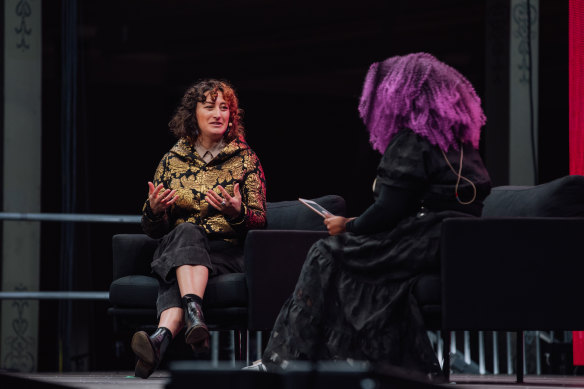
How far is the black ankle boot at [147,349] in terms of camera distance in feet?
9.63

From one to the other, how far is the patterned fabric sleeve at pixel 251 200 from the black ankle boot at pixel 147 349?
594 millimetres

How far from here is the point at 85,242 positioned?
6199 mm

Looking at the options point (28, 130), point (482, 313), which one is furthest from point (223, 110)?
point (28, 130)

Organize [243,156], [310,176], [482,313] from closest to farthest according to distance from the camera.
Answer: [482,313] < [243,156] < [310,176]

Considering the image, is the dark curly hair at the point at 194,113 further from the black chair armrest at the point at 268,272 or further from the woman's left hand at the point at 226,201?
the black chair armrest at the point at 268,272

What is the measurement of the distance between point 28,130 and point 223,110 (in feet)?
7.38

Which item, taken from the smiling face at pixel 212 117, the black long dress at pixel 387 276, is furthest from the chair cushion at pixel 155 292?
the smiling face at pixel 212 117

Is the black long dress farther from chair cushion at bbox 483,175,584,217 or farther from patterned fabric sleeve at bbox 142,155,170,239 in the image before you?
patterned fabric sleeve at bbox 142,155,170,239

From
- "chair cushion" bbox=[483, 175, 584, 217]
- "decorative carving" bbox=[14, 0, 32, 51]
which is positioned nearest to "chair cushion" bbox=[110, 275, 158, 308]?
"chair cushion" bbox=[483, 175, 584, 217]

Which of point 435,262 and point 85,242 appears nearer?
point 435,262

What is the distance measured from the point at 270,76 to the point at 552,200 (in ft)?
20.0

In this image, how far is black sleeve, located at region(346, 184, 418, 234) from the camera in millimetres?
2695

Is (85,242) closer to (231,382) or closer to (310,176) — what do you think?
(310,176)

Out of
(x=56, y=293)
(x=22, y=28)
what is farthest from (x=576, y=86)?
(x=22, y=28)
